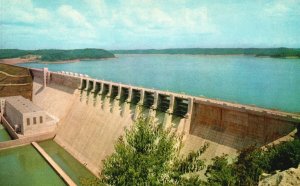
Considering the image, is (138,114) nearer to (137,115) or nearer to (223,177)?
(137,115)

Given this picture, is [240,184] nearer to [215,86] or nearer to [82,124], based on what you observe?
[82,124]

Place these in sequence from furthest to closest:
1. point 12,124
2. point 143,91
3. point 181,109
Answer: point 12,124 < point 143,91 < point 181,109

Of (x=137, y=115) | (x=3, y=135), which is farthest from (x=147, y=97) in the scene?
(x=3, y=135)

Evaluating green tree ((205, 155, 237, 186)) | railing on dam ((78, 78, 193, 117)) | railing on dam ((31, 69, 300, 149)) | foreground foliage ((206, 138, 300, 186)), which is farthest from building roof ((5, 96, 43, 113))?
green tree ((205, 155, 237, 186))

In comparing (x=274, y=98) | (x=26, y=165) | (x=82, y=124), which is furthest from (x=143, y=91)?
(x=274, y=98)

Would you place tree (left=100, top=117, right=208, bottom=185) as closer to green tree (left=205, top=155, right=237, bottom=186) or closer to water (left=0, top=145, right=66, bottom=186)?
green tree (left=205, top=155, right=237, bottom=186)

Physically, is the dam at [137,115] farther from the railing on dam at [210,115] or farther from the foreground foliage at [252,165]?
the foreground foliage at [252,165]
